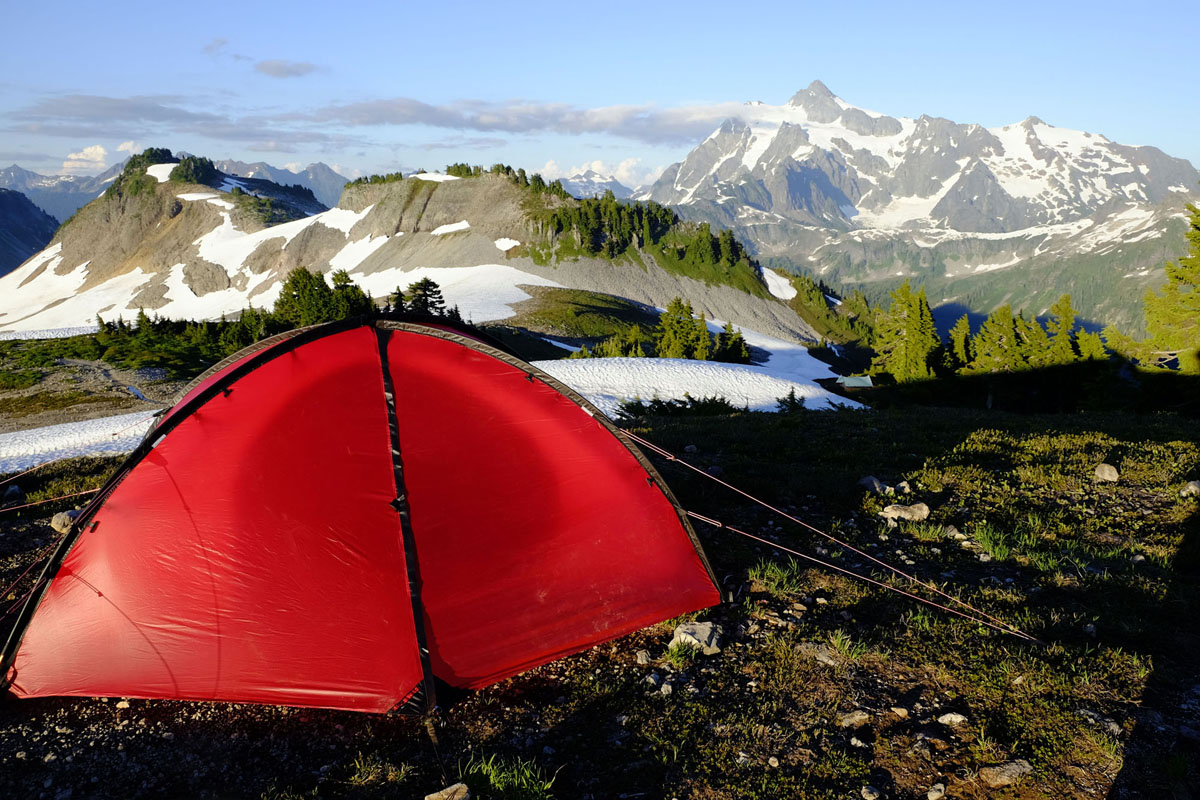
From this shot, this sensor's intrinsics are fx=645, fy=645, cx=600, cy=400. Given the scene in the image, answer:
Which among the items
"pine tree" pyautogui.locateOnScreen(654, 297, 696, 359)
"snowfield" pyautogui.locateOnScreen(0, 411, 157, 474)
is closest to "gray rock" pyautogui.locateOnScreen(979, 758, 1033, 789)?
"snowfield" pyautogui.locateOnScreen(0, 411, 157, 474)

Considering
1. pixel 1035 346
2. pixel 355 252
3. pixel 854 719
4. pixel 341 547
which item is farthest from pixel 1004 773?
pixel 355 252

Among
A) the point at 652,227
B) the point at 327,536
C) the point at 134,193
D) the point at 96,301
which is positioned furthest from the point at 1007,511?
the point at 134,193

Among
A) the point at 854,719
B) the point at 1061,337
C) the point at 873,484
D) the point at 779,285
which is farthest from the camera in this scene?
the point at 779,285

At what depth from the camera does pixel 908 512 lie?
9523 millimetres

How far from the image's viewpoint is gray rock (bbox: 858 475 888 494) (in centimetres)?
1054

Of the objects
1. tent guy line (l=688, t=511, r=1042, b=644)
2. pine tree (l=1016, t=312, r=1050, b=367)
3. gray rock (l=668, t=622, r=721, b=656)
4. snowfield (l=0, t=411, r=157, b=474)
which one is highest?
pine tree (l=1016, t=312, r=1050, b=367)

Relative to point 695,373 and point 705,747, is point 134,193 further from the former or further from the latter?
point 705,747

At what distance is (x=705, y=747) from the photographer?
16.8 feet

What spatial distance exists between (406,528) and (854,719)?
4279mm

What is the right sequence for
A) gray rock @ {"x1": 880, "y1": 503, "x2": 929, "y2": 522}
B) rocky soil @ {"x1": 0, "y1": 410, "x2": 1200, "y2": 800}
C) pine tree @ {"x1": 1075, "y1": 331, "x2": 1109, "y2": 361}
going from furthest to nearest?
pine tree @ {"x1": 1075, "y1": 331, "x2": 1109, "y2": 361}, gray rock @ {"x1": 880, "y1": 503, "x2": 929, "y2": 522}, rocky soil @ {"x1": 0, "y1": 410, "x2": 1200, "y2": 800}

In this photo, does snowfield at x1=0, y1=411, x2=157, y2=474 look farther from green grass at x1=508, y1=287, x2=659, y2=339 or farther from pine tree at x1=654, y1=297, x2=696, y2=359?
green grass at x1=508, y1=287, x2=659, y2=339

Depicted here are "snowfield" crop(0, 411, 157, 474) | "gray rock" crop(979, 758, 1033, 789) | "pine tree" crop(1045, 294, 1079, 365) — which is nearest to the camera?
"gray rock" crop(979, 758, 1033, 789)

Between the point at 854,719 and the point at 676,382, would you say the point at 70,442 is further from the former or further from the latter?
the point at 854,719

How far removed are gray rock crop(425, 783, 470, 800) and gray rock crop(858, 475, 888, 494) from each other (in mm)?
8166
